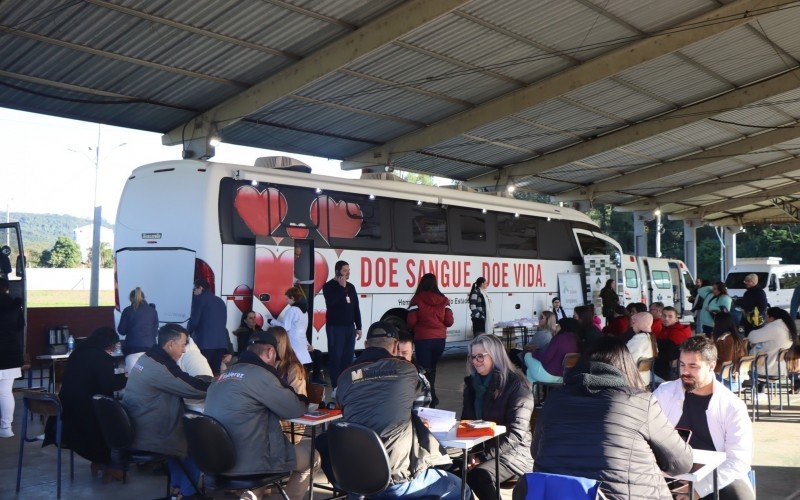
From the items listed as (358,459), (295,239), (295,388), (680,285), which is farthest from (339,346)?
(680,285)

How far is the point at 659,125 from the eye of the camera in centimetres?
1916

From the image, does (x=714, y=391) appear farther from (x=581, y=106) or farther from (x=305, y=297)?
(x=581, y=106)

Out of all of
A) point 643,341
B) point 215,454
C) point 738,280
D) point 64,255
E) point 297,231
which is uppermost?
point 64,255

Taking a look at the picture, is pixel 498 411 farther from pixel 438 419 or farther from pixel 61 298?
pixel 61 298

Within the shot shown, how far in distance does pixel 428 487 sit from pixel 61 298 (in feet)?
157

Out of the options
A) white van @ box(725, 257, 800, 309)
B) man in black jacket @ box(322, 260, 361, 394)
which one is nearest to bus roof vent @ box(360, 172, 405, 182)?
man in black jacket @ box(322, 260, 361, 394)

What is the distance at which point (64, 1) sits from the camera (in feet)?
34.0

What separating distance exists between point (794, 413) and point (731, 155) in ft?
46.2

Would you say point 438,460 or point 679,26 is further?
point 679,26

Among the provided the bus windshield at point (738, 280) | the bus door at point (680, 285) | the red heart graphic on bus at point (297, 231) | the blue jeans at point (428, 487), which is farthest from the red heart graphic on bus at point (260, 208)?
the bus windshield at point (738, 280)

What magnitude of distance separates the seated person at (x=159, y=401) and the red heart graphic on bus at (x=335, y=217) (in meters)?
6.51

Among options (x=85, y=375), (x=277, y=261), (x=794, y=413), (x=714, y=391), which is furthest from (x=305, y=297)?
(x=714, y=391)

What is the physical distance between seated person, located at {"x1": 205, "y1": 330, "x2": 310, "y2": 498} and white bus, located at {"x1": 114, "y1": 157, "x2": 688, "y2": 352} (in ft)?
18.5

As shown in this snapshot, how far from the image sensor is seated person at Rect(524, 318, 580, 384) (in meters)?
8.21
